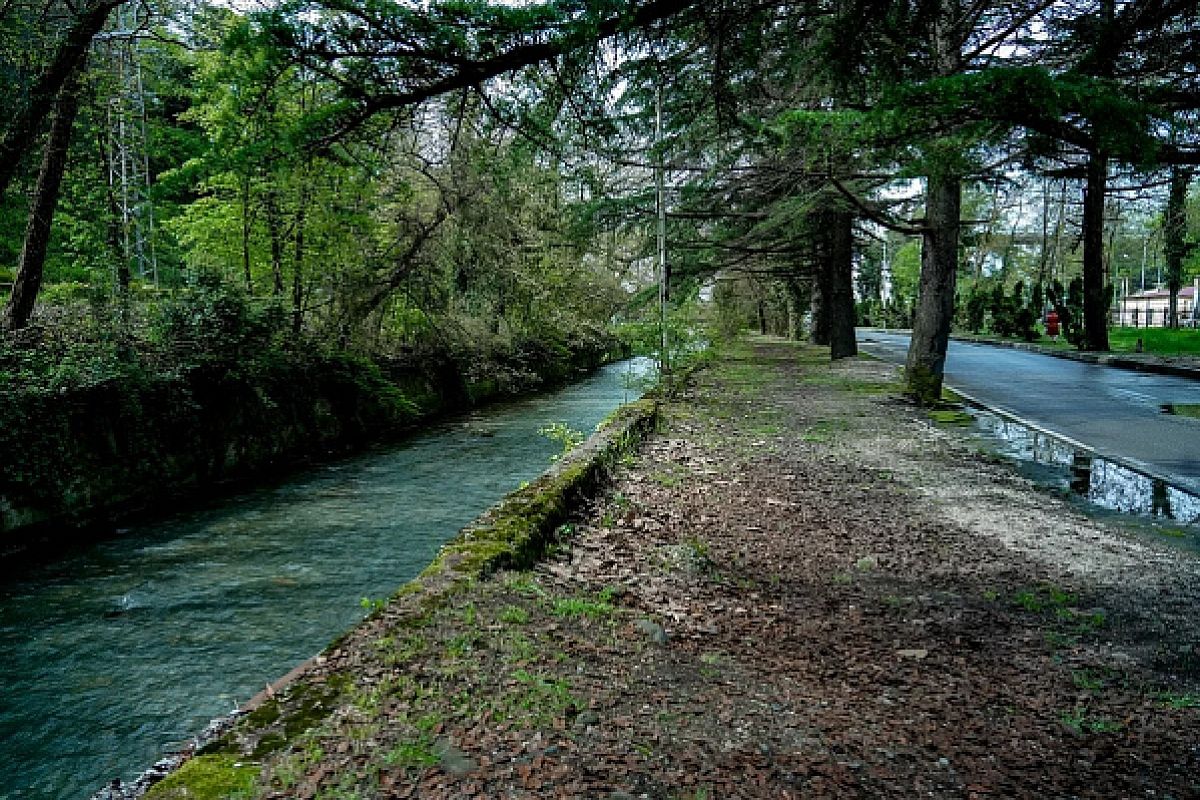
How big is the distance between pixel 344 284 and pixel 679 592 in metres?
12.6

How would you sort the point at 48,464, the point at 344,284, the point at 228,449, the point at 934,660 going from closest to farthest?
the point at 934,660, the point at 48,464, the point at 228,449, the point at 344,284

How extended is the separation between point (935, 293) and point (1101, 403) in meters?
3.60

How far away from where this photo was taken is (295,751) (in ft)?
8.13

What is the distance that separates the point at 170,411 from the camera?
33.3 feet

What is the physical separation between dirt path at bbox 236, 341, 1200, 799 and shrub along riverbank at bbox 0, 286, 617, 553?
6636 mm

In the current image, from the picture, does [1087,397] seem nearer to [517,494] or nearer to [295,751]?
[517,494]

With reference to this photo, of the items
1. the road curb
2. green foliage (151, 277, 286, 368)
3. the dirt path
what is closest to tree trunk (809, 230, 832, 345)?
the road curb

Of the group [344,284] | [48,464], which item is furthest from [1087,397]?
[48,464]

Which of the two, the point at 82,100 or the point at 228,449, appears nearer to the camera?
the point at 82,100

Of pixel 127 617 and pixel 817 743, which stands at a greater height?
pixel 817 743

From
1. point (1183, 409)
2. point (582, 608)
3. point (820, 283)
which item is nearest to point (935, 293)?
point (1183, 409)

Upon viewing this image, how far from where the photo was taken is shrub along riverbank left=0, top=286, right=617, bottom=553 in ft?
26.8

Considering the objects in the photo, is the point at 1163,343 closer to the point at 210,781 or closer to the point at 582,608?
the point at 582,608

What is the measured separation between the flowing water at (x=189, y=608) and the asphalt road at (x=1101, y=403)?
7.86m
